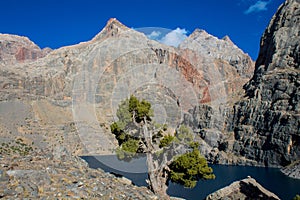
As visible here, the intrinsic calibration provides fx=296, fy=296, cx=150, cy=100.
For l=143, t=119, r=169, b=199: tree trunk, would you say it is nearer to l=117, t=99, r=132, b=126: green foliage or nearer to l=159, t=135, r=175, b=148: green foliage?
l=159, t=135, r=175, b=148: green foliage

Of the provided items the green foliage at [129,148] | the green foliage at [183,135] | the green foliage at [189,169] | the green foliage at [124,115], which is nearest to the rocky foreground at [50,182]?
the green foliage at [129,148]

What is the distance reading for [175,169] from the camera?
3228 centimetres

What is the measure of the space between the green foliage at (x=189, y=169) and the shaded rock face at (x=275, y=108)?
110 metres

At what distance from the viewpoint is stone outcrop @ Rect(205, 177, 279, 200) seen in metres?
36.5

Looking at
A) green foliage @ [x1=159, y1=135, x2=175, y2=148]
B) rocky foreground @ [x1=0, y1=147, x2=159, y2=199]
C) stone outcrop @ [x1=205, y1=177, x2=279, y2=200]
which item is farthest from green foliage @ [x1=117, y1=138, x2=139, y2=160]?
stone outcrop @ [x1=205, y1=177, x2=279, y2=200]

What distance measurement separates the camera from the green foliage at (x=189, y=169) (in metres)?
31.0

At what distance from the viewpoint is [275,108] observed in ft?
493

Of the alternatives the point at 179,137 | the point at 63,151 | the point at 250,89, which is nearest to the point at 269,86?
the point at 250,89

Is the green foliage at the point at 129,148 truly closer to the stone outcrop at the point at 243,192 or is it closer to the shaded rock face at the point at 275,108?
the stone outcrop at the point at 243,192

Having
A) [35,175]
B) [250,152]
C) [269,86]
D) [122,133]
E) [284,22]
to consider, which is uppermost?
[284,22]

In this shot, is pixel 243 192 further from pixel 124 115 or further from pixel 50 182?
pixel 50 182

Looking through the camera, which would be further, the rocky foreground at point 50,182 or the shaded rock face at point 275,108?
the shaded rock face at point 275,108

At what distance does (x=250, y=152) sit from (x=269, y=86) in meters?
41.7

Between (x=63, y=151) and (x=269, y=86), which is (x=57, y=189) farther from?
(x=269, y=86)
